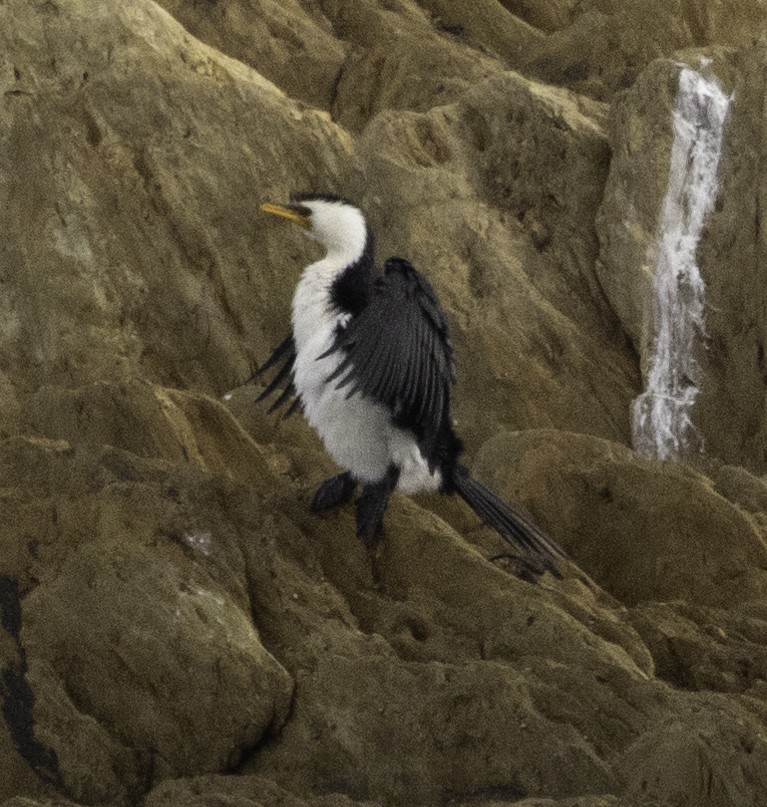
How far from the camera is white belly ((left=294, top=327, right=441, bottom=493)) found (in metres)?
9.70

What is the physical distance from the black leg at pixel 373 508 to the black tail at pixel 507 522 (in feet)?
1.27

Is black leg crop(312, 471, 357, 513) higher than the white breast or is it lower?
lower

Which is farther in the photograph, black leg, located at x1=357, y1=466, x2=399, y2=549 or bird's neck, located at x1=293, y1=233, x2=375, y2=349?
bird's neck, located at x1=293, y1=233, x2=375, y2=349

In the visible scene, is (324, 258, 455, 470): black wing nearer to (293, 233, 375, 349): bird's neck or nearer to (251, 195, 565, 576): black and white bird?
(251, 195, 565, 576): black and white bird

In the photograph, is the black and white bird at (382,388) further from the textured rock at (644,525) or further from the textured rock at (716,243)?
the textured rock at (716,243)

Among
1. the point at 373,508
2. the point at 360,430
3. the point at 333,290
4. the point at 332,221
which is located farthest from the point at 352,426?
the point at 332,221

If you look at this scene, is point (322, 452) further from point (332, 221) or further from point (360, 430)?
point (360, 430)

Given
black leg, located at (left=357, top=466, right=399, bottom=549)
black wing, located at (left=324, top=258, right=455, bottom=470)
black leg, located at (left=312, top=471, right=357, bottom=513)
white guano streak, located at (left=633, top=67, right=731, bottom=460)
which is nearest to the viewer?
black leg, located at (left=357, top=466, right=399, bottom=549)

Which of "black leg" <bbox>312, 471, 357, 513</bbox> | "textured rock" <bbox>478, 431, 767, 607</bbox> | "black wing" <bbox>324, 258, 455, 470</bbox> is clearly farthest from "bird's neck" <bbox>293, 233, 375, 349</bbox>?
"textured rock" <bbox>478, 431, 767, 607</bbox>

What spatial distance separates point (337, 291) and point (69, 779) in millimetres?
3021

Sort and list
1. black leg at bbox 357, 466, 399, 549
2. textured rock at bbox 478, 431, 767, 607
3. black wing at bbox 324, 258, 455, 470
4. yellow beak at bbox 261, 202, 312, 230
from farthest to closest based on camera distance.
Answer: textured rock at bbox 478, 431, 767, 607
yellow beak at bbox 261, 202, 312, 230
black wing at bbox 324, 258, 455, 470
black leg at bbox 357, 466, 399, 549

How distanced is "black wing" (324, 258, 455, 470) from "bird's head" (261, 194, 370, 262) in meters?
0.28

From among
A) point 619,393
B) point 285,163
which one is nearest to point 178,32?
point 285,163

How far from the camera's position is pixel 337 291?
989cm
